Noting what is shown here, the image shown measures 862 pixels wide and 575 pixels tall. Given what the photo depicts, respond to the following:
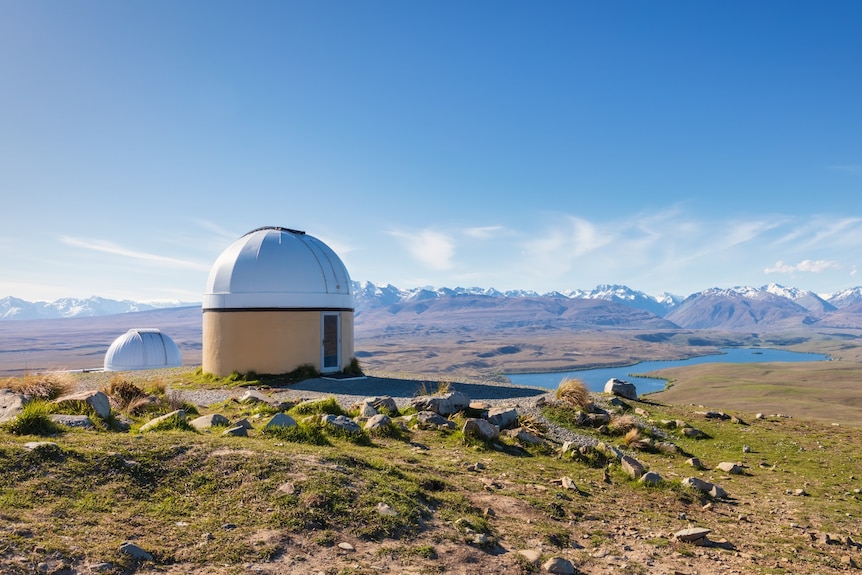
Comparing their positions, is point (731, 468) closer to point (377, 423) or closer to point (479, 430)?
point (479, 430)

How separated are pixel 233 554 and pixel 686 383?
133844 millimetres

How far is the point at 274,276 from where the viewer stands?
68.0ft

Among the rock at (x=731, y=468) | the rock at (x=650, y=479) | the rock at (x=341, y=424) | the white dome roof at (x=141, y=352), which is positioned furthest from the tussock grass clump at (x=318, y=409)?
the white dome roof at (x=141, y=352)

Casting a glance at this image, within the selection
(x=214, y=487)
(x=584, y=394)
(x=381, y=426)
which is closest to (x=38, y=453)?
(x=214, y=487)

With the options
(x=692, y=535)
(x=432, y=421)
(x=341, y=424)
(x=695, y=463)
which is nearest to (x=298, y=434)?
(x=341, y=424)

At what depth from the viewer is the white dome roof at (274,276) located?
67.8ft

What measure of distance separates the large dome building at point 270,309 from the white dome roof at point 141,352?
581 inches

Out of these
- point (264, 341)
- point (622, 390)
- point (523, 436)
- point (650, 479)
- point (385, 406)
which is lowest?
point (622, 390)

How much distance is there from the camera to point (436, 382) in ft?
67.3

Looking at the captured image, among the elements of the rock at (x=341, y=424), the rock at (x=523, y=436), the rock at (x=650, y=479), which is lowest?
the rock at (x=650, y=479)

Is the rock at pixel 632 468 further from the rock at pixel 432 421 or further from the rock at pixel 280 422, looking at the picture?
the rock at pixel 280 422

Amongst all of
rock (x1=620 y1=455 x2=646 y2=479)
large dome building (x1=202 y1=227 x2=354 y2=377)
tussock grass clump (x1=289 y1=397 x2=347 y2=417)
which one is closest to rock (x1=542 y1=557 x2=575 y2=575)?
rock (x1=620 y1=455 x2=646 y2=479)

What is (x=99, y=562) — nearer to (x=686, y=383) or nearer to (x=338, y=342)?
(x=338, y=342)

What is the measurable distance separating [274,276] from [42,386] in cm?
1053
